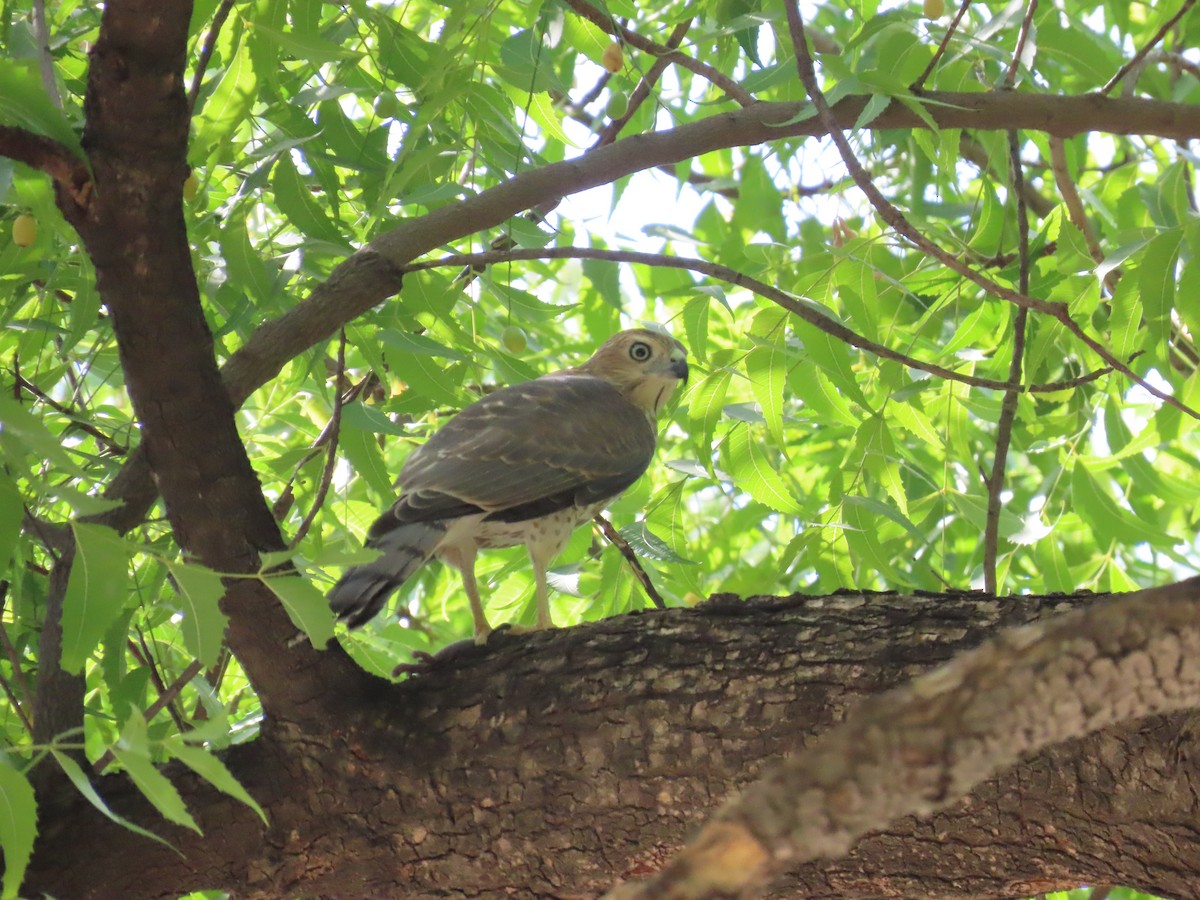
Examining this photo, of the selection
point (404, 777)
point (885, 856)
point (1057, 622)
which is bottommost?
point (885, 856)

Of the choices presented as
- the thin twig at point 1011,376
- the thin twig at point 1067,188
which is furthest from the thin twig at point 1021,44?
the thin twig at point 1067,188

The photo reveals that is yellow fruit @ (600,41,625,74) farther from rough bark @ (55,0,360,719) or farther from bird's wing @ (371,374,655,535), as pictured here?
rough bark @ (55,0,360,719)

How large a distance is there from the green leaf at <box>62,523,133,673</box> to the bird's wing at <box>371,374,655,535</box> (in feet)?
4.38

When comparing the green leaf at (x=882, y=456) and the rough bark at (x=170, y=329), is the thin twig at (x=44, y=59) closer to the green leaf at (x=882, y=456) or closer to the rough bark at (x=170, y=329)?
the rough bark at (x=170, y=329)

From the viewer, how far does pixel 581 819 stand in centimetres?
265

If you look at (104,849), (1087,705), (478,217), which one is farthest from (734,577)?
(1087,705)

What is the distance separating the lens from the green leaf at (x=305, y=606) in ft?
6.55

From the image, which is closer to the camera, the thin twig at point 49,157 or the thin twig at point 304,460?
the thin twig at point 49,157

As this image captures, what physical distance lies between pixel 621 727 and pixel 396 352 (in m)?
1.23

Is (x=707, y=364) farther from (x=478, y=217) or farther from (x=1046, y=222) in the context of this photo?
(x=1046, y=222)

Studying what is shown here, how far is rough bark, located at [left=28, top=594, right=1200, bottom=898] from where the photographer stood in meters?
2.51

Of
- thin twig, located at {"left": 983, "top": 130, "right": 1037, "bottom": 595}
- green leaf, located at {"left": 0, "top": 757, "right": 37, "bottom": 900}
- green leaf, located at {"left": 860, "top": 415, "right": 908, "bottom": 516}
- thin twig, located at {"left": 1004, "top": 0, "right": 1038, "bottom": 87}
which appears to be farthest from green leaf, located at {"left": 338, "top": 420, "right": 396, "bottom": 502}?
thin twig, located at {"left": 1004, "top": 0, "right": 1038, "bottom": 87}

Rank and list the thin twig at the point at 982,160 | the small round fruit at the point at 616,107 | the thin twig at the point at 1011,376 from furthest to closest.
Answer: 1. the thin twig at the point at 982,160
2. the small round fruit at the point at 616,107
3. the thin twig at the point at 1011,376

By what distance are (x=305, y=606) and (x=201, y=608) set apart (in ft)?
0.53
